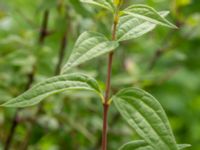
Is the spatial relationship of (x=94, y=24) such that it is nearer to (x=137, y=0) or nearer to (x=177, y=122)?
(x=137, y=0)

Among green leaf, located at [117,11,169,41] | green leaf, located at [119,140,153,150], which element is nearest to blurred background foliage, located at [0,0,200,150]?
green leaf, located at [117,11,169,41]

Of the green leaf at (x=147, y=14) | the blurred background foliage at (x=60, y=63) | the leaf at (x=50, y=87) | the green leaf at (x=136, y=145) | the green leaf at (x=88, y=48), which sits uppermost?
the blurred background foliage at (x=60, y=63)

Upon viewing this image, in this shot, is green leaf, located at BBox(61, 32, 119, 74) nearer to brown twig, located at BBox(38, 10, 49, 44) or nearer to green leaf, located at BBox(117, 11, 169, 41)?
green leaf, located at BBox(117, 11, 169, 41)

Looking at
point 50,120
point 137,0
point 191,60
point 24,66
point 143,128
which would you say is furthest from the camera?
point 191,60

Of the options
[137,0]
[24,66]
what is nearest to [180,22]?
[137,0]

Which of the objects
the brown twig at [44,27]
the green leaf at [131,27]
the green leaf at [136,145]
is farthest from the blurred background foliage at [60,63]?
the green leaf at [136,145]

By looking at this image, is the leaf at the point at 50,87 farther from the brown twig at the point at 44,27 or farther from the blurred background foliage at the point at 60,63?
the brown twig at the point at 44,27
